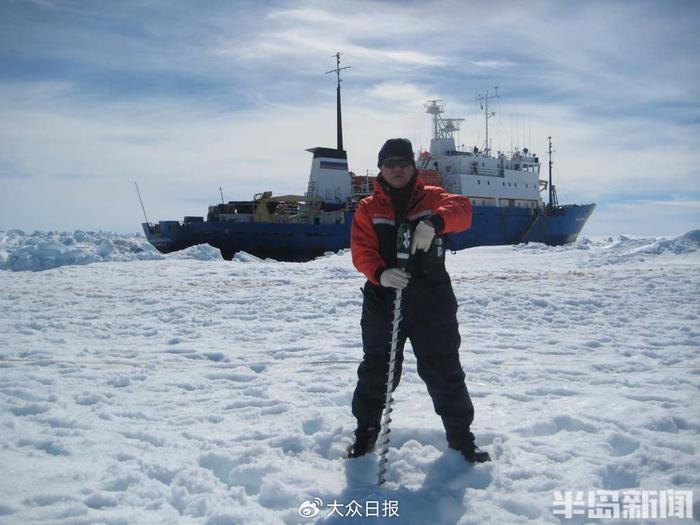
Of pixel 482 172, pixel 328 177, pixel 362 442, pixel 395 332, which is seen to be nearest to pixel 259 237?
pixel 328 177

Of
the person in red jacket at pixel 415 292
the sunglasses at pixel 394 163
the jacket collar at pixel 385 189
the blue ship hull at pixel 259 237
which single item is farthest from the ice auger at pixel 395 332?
the blue ship hull at pixel 259 237

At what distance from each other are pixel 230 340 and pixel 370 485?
361 centimetres

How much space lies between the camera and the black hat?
2.55 m

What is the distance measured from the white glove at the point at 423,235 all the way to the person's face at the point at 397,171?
0.33 meters

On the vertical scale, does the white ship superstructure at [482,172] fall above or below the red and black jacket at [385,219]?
above

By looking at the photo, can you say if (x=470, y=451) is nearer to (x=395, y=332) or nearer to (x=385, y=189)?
(x=395, y=332)

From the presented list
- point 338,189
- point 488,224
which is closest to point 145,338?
point 338,189

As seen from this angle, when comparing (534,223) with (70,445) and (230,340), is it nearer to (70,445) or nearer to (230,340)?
(230,340)

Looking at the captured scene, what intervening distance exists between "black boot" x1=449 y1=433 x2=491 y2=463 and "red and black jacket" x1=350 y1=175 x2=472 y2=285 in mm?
936

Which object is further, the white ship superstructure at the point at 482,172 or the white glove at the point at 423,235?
the white ship superstructure at the point at 482,172

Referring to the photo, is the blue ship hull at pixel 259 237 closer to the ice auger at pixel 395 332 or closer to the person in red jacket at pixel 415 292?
the person in red jacket at pixel 415 292

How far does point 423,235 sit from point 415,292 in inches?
13.0

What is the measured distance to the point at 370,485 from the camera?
8.02ft

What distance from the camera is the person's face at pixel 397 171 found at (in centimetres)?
256
